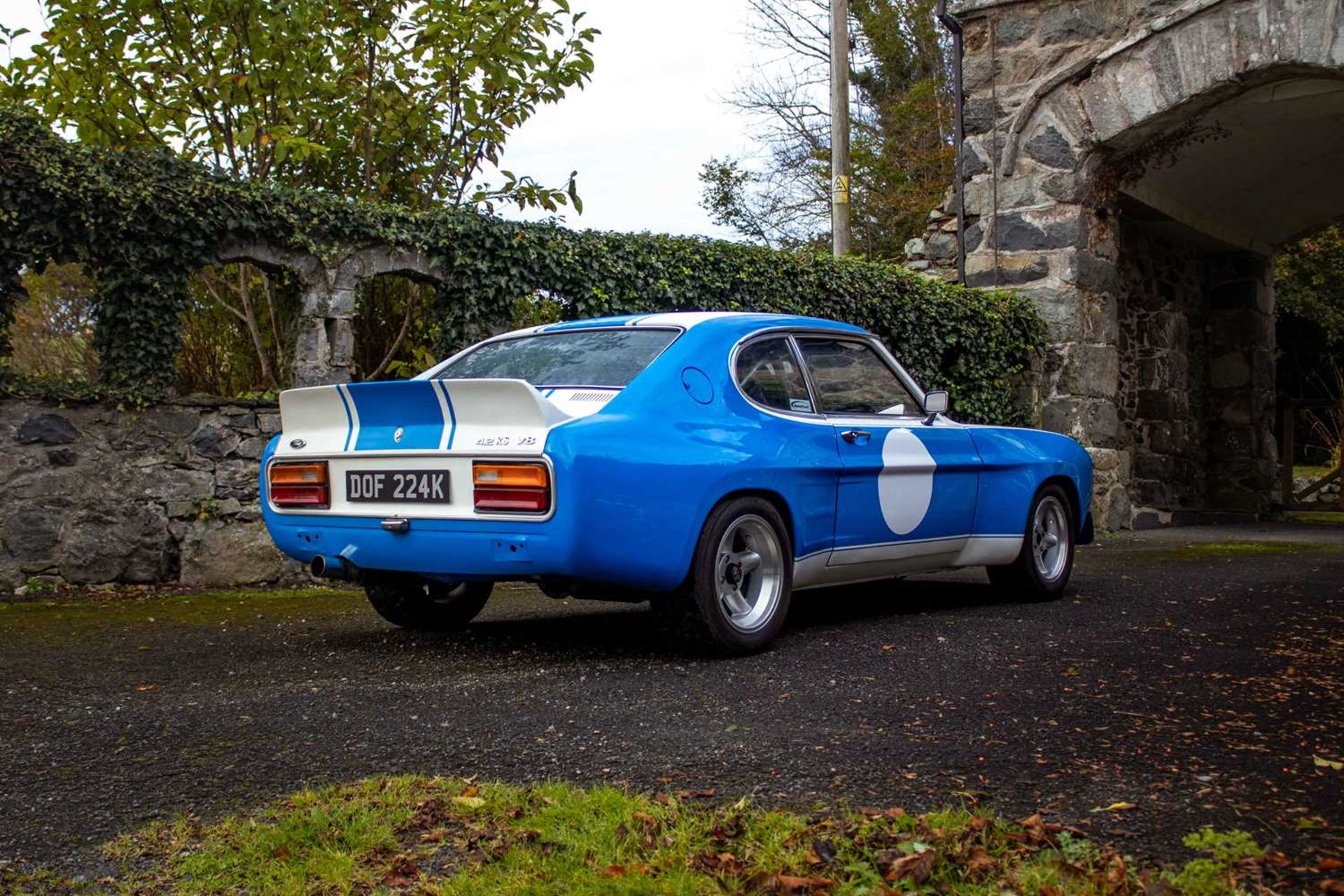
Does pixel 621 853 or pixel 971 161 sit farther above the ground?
pixel 971 161

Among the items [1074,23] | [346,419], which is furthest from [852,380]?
[1074,23]

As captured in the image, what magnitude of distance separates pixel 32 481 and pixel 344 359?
2.04 meters

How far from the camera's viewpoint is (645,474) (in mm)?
4828

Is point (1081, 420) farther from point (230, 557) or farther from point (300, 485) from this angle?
point (300, 485)

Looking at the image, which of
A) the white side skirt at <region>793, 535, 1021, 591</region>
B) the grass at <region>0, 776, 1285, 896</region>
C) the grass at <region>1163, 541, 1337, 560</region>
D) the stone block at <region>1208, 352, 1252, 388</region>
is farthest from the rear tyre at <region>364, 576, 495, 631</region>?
the stone block at <region>1208, 352, 1252, 388</region>

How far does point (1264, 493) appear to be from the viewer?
56.7 feet

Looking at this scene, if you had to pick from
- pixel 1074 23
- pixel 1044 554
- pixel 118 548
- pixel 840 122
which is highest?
pixel 1074 23

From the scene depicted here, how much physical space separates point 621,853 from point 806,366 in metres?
3.49

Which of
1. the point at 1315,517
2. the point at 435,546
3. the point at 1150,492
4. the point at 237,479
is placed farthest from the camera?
the point at 1315,517

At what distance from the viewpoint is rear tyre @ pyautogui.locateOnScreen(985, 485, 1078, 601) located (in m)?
7.02

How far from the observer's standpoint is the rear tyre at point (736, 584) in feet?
16.6

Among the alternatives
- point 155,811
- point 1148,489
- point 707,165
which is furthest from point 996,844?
point 707,165

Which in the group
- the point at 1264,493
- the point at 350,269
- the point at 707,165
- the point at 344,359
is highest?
the point at 707,165

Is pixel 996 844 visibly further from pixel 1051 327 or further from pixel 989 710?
pixel 1051 327
